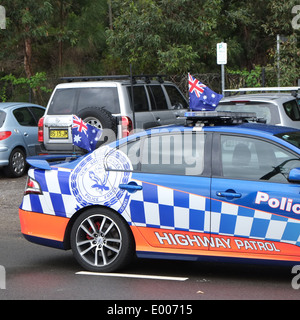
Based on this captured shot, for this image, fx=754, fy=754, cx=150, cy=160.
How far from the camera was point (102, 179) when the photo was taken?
7.47 m

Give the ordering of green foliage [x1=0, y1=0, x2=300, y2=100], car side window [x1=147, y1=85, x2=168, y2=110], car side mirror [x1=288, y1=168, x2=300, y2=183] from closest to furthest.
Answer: car side mirror [x1=288, y1=168, x2=300, y2=183]
car side window [x1=147, y1=85, x2=168, y2=110]
green foliage [x1=0, y1=0, x2=300, y2=100]

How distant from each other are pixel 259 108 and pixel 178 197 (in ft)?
16.9

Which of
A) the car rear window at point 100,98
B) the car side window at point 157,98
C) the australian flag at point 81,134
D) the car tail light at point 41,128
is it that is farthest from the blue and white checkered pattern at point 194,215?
the car side window at point 157,98

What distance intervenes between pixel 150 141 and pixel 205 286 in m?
1.55

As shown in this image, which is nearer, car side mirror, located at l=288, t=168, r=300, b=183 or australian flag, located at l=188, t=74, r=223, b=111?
car side mirror, located at l=288, t=168, r=300, b=183

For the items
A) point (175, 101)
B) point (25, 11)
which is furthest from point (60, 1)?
point (175, 101)

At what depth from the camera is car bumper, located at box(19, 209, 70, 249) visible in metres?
7.70

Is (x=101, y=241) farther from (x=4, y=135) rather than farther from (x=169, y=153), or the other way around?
(x=4, y=135)

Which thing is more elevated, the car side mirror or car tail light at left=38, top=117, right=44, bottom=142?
the car side mirror

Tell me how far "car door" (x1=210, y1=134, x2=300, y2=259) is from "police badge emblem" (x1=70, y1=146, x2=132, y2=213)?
930 millimetres

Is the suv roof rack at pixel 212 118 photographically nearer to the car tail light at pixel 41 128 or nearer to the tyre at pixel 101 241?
the tyre at pixel 101 241

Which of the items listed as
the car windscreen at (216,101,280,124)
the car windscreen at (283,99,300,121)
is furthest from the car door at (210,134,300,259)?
the car windscreen at (283,99,300,121)

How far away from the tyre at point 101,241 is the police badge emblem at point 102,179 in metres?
0.13

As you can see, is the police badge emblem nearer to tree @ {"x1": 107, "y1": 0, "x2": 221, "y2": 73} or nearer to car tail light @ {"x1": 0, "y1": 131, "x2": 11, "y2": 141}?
car tail light @ {"x1": 0, "y1": 131, "x2": 11, "y2": 141}
